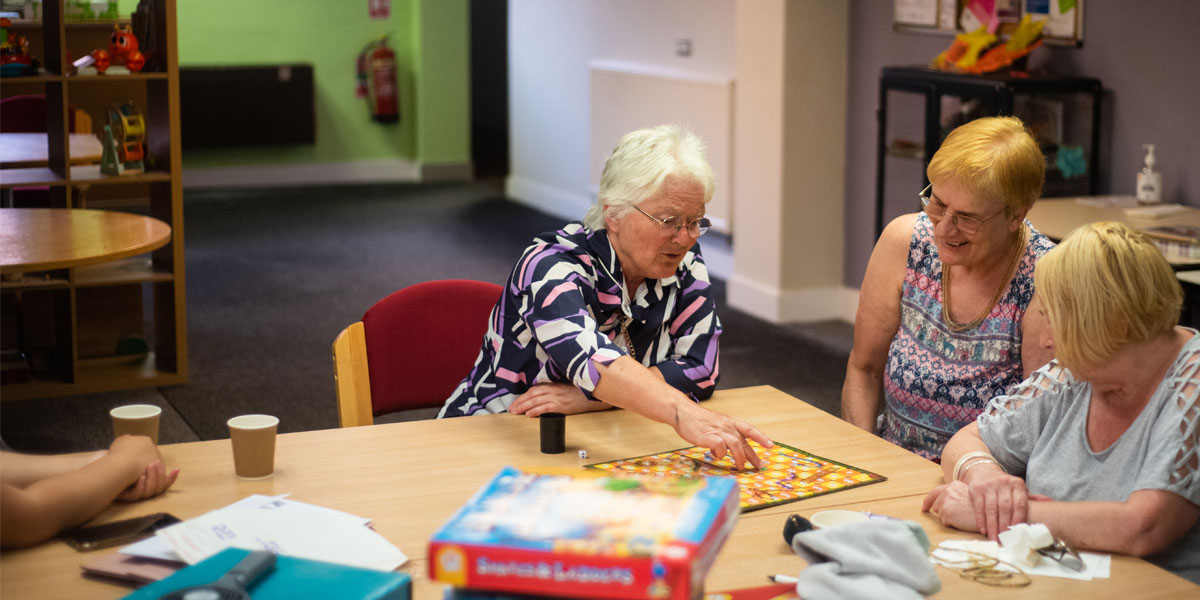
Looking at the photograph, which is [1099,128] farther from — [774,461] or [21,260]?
[21,260]

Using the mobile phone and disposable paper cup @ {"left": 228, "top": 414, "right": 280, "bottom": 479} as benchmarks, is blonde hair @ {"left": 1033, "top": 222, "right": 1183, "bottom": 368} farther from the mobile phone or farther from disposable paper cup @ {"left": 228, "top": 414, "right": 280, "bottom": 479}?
the mobile phone

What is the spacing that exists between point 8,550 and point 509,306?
102 cm

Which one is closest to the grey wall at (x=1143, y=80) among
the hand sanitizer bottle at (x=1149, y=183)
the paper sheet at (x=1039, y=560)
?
the hand sanitizer bottle at (x=1149, y=183)

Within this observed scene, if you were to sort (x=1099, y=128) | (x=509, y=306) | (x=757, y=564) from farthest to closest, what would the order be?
1. (x=1099, y=128)
2. (x=509, y=306)
3. (x=757, y=564)

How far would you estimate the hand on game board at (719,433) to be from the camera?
2066 millimetres

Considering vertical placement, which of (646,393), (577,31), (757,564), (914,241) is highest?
(577,31)

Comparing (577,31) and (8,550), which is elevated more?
(577,31)

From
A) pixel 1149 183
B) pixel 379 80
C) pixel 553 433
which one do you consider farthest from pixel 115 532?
pixel 379 80

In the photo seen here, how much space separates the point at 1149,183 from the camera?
4.34 metres

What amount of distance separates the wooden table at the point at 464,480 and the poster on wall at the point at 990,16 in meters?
3.04

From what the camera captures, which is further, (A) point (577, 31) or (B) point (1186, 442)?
(A) point (577, 31)

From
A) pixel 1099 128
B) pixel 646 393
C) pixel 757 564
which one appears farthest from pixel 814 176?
pixel 757 564

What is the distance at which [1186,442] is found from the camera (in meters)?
1.77

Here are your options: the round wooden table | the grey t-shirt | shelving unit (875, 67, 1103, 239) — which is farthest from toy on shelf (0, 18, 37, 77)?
the grey t-shirt
